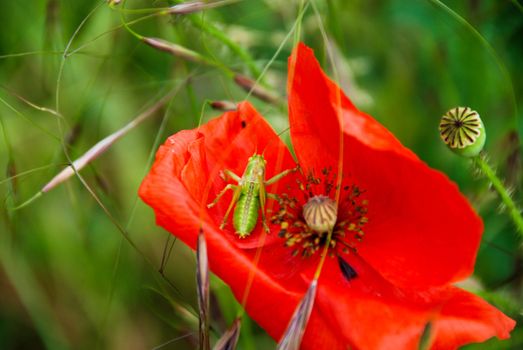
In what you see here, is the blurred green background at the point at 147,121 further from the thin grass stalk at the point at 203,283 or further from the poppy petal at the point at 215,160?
the thin grass stalk at the point at 203,283

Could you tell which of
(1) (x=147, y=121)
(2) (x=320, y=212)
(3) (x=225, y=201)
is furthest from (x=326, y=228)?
(1) (x=147, y=121)

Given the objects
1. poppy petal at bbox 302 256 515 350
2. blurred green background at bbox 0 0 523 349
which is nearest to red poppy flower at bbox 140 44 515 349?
poppy petal at bbox 302 256 515 350

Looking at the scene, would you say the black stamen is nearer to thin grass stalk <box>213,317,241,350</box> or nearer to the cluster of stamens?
the cluster of stamens

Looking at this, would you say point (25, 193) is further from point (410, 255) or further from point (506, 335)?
point (506, 335)

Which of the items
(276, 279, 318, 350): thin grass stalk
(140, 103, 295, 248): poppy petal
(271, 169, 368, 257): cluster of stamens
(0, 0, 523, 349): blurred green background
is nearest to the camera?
(276, 279, 318, 350): thin grass stalk

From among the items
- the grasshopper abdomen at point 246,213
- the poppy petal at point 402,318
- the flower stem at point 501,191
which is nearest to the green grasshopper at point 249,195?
the grasshopper abdomen at point 246,213

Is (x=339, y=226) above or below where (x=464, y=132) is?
below

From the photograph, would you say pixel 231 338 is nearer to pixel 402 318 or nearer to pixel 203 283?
pixel 203 283
